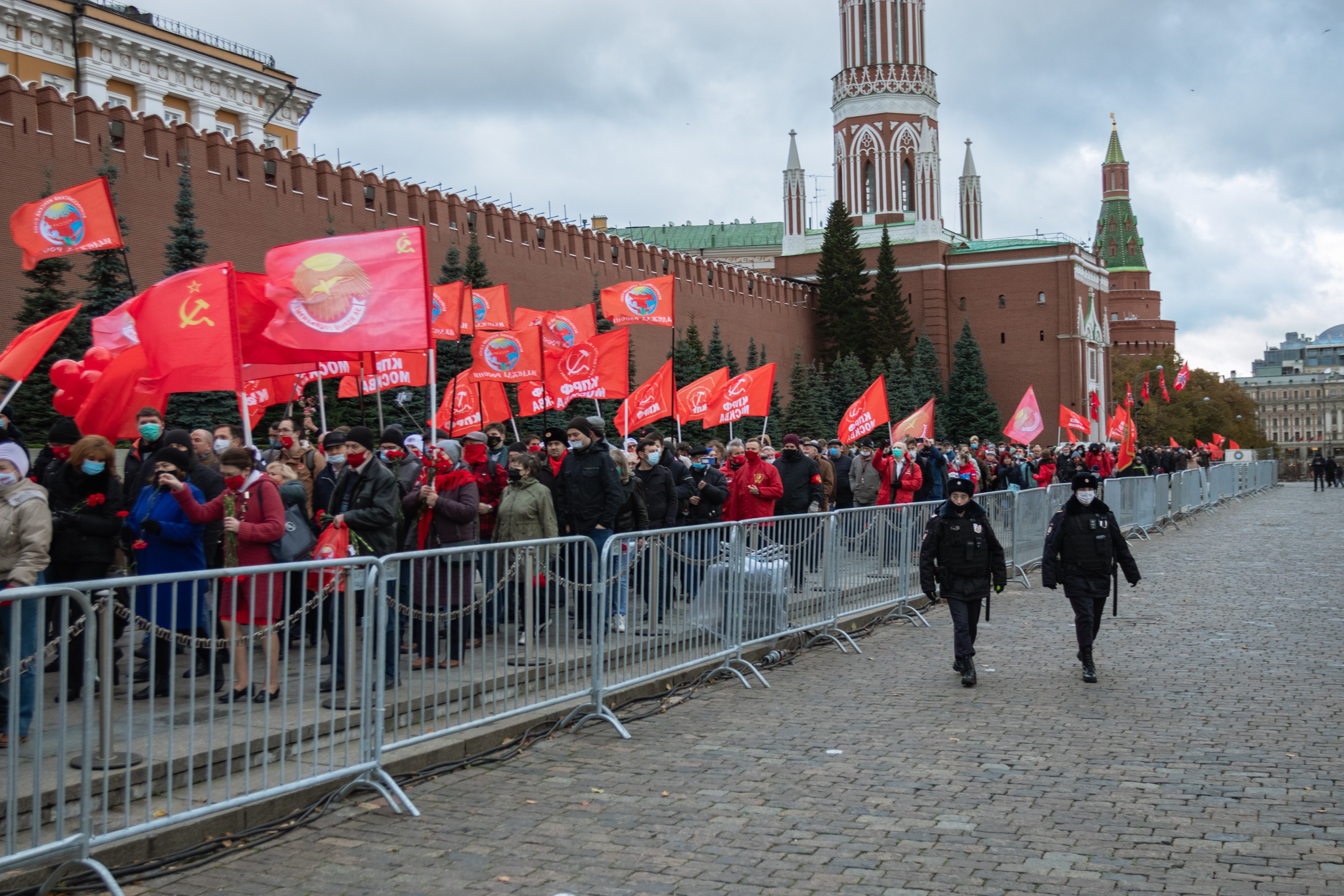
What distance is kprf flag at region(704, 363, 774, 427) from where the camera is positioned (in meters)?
17.7

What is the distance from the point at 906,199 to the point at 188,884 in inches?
3036

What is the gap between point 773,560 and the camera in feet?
31.6

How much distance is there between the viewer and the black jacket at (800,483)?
1313 centimetres

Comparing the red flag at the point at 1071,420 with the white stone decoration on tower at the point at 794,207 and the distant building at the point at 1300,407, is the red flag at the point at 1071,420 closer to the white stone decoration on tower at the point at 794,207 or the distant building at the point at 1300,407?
the white stone decoration on tower at the point at 794,207

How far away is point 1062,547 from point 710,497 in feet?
11.2

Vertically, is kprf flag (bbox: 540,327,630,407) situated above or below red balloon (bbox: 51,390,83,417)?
above

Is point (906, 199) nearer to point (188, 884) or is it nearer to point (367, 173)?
point (367, 173)

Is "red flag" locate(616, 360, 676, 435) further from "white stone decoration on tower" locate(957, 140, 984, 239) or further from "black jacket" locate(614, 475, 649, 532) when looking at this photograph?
"white stone decoration on tower" locate(957, 140, 984, 239)

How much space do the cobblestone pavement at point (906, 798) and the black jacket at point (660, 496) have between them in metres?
1.83

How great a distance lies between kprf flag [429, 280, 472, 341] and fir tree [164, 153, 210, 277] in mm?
11036

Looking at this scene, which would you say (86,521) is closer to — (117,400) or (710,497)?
(117,400)

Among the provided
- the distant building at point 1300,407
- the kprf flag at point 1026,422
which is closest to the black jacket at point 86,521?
the kprf flag at point 1026,422

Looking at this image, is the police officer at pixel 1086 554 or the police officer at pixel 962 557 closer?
the police officer at pixel 962 557

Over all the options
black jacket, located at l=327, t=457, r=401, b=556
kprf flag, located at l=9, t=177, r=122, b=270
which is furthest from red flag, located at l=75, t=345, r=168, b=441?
black jacket, located at l=327, t=457, r=401, b=556
